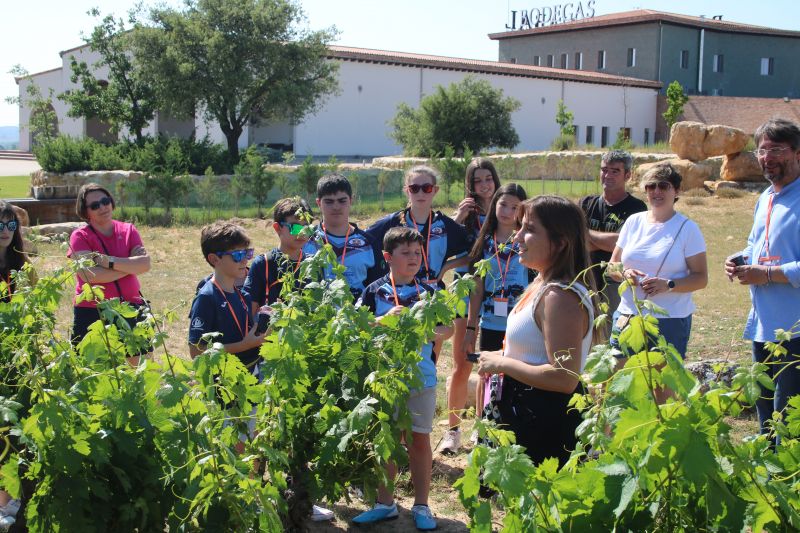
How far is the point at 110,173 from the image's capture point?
25.2 meters

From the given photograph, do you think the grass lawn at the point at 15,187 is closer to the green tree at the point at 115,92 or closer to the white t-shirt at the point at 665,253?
the green tree at the point at 115,92

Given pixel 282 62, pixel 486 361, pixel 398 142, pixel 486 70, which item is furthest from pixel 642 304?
pixel 486 70

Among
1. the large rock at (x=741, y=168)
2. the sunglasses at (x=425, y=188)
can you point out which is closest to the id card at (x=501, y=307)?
the sunglasses at (x=425, y=188)

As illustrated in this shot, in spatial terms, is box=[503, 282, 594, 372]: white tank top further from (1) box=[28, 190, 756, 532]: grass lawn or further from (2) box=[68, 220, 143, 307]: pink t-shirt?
(2) box=[68, 220, 143, 307]: pink t-shirt

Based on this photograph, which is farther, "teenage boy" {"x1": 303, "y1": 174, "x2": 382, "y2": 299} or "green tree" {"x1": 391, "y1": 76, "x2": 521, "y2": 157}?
"green tree" {"x1": 391, "y1": 76, "x2": 521, "y2": 157}

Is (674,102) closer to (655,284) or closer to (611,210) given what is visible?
(611,210)

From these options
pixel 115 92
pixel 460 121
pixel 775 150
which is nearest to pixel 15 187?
pixel 115 92

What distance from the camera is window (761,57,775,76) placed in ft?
189

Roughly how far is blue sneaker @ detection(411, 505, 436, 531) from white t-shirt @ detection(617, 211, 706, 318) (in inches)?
61.8

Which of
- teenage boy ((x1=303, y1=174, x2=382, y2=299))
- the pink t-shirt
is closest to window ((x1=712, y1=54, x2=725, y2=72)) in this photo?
teenage boy ((x1=303, y1=174, x2=382, y2=299))

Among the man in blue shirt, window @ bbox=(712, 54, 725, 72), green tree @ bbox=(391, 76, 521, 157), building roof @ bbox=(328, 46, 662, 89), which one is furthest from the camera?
window @ bbox=(712, 54, 725, 72)

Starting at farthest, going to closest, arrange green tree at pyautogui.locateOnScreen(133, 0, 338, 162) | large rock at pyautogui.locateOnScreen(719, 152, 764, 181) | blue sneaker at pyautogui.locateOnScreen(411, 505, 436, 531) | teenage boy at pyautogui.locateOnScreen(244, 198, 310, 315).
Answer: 1. green tree at pyautogui.locateOnScreen(133, 0, 338, 162)
2. large rock at pyautogui.locateOnScreen(719, 152, 764, 181)
3. teenage boy at pyautogui.locateOnScreen(244, 198, 310, 315)
4. blue sneaker at pyautogui.locateOnScreen(411, 505, 436, 531)

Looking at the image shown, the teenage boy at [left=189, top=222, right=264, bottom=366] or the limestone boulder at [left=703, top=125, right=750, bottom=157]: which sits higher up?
the limestone boulder at [left=703, top=125, right=750, bottom=157]

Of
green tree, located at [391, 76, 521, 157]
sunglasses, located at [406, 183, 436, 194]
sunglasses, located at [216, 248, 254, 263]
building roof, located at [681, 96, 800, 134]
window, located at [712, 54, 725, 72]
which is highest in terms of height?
window, located at [712, 54, 725, 72]
